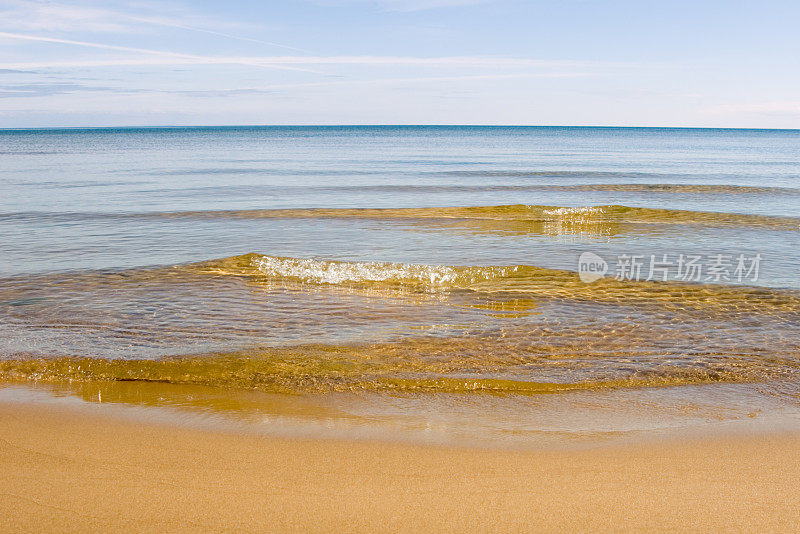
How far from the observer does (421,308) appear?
25.9ft

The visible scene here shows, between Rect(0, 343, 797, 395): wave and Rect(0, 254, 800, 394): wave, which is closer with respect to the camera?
Rect(0, 343, 797, 395): wave

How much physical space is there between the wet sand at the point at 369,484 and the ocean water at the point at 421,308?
52cm

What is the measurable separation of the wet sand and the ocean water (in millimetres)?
524

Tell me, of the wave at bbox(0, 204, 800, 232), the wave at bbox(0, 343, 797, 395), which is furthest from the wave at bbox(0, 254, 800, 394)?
the wave at bbox(0, 204, 800, 232)

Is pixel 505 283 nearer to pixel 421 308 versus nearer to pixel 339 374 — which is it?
pixel 421 308

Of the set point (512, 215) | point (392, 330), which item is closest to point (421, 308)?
point (392, 330)

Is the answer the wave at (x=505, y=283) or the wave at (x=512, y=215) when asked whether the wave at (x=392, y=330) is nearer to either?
the wave at (x=505, y=283)

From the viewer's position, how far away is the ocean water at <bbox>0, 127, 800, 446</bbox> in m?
5.11

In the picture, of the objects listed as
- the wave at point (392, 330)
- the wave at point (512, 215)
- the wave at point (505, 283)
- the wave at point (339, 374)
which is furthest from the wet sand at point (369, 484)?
the wave at point (512, 215)

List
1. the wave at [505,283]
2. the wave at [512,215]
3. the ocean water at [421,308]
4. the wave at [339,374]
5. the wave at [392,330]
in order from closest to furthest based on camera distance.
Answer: the ocean water at [421,308]
the wave at [339,374]
the wave at [392,330]
the wave at [505,283]
the wave at [512,215]

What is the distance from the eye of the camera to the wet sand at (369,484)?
3240mm

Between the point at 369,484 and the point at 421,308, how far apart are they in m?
4.37

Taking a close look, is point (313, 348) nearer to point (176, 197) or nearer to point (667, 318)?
point (667, 318)

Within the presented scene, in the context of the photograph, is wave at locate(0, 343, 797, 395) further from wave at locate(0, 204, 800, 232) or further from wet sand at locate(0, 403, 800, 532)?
wave at locate(0, 204, 800, 232)
